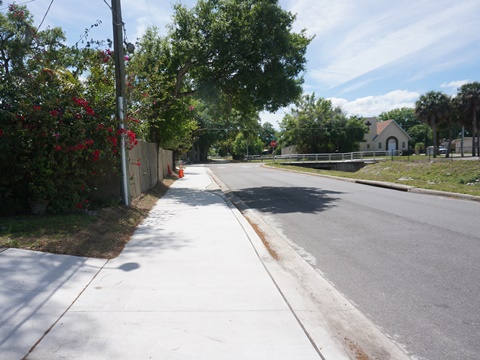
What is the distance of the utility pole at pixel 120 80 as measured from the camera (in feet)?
31.4

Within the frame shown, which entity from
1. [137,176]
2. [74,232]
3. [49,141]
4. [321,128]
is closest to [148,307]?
[74,232]

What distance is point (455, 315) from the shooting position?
12.6 ft

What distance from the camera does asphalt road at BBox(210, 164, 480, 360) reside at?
357cm

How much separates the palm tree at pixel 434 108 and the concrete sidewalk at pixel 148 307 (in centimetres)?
4667

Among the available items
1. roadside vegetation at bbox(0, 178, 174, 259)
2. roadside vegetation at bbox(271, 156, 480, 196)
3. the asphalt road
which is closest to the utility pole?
roadside vegetation at bbox(0, 178, 174, 259)

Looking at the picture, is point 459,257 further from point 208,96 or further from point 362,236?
point 208,96

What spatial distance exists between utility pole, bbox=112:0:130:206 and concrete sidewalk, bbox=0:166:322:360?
145 inches

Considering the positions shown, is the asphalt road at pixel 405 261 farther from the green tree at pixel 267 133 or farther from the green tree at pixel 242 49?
the green tree at pixel 267 133

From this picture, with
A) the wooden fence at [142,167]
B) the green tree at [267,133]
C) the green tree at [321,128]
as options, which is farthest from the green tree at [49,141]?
the green tree at [267,133]

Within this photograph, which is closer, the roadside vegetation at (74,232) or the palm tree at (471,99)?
the roadside vegetation at (74,232)

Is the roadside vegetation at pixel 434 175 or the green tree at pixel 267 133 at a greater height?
the green tree at pixel 267 133

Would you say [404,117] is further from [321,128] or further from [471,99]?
[471,99]

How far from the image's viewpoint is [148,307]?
12.8 feet

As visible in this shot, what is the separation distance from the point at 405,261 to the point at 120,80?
25.6ft
